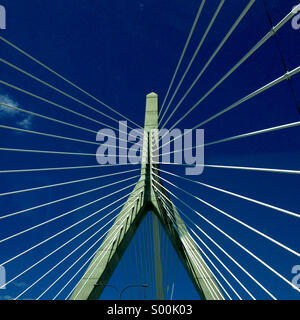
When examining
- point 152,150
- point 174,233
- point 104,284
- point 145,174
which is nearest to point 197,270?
point 174,233

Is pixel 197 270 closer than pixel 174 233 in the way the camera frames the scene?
Yes

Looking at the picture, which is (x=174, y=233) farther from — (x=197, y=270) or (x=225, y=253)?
(x=225, y=253)

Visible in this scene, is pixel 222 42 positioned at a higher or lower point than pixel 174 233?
higher
